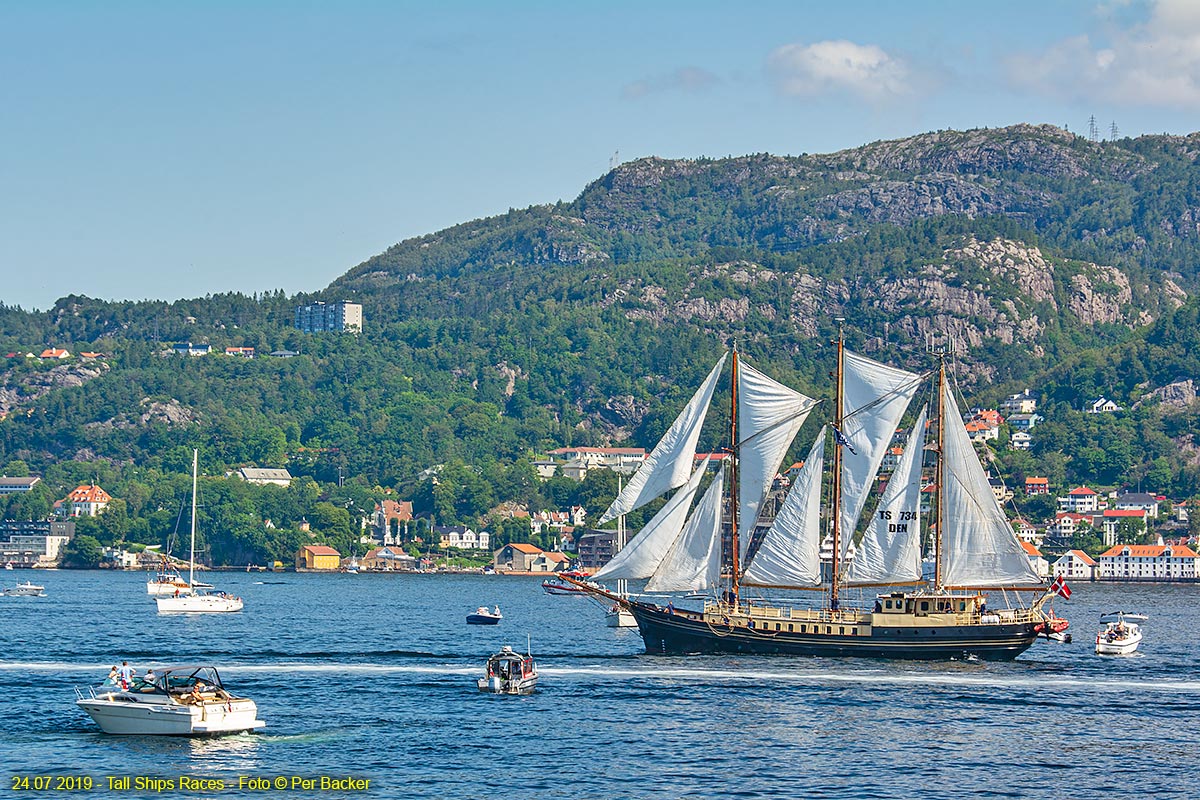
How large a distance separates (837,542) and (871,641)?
24.4 feet

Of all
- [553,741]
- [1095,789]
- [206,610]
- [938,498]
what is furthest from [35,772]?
[206,610]

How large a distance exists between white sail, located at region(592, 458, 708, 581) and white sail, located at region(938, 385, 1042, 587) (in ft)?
48.3

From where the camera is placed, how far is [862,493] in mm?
113438

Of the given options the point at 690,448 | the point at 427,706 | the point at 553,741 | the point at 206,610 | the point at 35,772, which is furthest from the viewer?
the point at 206,610

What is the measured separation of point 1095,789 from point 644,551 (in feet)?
144

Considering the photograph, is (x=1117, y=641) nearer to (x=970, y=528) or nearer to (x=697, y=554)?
(x=970, y=528)

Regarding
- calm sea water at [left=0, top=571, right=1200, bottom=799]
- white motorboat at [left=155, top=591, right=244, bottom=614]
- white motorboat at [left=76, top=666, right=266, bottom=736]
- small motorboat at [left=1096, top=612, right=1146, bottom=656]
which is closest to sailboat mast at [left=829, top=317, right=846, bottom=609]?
calm sea water at [left=0, top=571, right=1200, bottom=799]

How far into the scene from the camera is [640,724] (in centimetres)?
8238

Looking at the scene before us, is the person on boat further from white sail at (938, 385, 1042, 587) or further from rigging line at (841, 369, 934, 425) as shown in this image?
white sail at (938, 385, 1042, 587)

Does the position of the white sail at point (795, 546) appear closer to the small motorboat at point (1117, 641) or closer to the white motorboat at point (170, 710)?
the small motorboat at point (1117, 641)

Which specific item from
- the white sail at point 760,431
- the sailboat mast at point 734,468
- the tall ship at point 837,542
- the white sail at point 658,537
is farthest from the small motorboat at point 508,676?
the white sail at point 760,431

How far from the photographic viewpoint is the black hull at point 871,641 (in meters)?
108

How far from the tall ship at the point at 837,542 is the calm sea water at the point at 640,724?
2084 mm

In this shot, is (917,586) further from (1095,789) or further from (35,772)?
(35,772)
